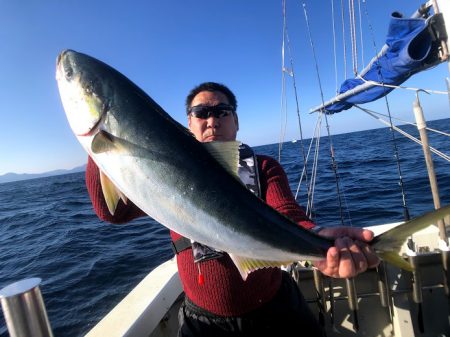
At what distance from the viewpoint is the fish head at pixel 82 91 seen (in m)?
1.99

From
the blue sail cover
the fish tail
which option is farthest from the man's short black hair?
the blue sail cover

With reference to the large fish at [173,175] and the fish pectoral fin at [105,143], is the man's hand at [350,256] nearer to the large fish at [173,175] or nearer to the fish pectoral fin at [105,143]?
the large fish at [173,175]

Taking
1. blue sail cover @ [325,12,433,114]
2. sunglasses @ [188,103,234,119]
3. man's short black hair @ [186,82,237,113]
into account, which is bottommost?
sunglasses @ [188,103,234,119]

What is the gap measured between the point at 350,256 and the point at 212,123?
5.65ft

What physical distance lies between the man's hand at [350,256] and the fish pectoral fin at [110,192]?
1.39m

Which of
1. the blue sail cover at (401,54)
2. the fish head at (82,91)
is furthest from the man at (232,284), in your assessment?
the blue sail cover at (401,54)

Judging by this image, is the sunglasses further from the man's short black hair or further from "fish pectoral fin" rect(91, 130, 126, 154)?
"fish pectoral fin" rect(91, 130, 126, 154)

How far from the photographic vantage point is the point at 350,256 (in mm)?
2055

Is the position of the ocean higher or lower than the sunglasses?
lower

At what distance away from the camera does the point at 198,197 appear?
193 cm

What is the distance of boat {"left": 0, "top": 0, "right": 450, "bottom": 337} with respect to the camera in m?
4.00

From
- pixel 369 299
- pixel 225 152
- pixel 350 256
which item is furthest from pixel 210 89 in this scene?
pixel 369 299

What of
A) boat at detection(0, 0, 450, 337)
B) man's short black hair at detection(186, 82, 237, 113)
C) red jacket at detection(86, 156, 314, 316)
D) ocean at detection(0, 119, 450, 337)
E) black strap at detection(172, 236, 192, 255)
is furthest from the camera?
ocean at detection(0, 119, 450, 337)

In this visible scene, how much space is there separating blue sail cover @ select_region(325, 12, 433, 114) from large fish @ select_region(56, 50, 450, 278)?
4.13m
